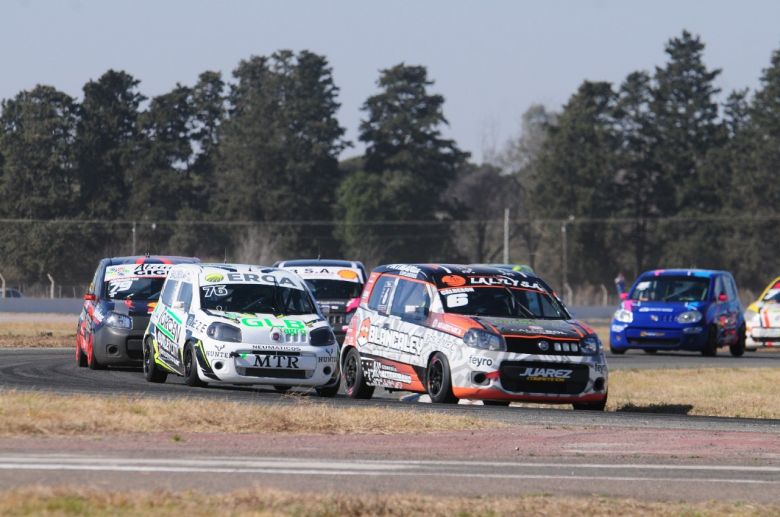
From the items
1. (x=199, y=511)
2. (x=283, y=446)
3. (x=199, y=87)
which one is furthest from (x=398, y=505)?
(x=199, y=87)

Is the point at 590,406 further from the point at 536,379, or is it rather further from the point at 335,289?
the point at 335,289

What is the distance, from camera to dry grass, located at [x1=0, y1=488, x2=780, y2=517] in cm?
926

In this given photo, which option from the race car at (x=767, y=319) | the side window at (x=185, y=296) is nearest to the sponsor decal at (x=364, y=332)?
the side window at (x=185, y=296)

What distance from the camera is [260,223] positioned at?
313ft

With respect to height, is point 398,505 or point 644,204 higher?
point 644,204

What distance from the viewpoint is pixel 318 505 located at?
963cm

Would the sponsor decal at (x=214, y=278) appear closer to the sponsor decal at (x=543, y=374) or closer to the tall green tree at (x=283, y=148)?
the sponsor decal at (x=543, y=374)

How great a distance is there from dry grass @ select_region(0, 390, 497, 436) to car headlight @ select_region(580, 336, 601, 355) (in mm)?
2945

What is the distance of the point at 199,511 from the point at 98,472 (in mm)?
1765

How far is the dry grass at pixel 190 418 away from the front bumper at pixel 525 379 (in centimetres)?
198

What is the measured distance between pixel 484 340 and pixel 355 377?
7.91 ft

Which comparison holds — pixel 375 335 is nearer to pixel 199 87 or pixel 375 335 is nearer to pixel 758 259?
pixel 758 259

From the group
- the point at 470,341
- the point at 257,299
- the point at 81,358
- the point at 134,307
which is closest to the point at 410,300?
the point at 470,341

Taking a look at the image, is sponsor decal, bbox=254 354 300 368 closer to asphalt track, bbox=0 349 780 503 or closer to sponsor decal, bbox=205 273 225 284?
sponsor decal, bbox=205 273 225 284
